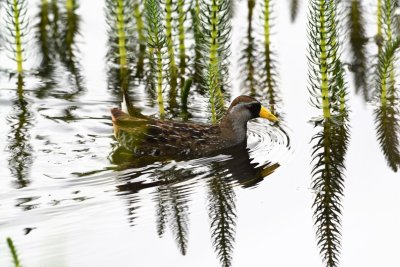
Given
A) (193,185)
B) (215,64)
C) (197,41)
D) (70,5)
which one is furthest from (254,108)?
(70,5)

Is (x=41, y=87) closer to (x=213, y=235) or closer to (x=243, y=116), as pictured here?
(x=243, y=116)

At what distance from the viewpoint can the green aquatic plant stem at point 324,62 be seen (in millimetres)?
11367

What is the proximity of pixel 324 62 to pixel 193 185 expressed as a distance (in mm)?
2252

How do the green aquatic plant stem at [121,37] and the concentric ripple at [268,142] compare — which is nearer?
the concentric ripple at [268,142]

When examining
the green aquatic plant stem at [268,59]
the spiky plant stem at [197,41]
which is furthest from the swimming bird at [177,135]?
the spiky plant stem at [197,41]

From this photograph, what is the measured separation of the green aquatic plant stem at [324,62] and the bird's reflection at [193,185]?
1097 mm

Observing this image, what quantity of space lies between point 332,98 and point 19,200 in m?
3.87

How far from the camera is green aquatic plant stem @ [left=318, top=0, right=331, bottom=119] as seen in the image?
11.4 metres

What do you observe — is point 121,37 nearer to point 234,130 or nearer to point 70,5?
point 70,5

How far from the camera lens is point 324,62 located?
1170 centimetres

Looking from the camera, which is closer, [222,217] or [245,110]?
[222,217]

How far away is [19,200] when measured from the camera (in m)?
10.1

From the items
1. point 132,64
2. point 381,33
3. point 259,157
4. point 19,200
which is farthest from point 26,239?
point 381,33

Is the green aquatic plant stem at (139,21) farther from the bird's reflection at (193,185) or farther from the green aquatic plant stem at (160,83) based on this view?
the bird's reflection at (193,185)
